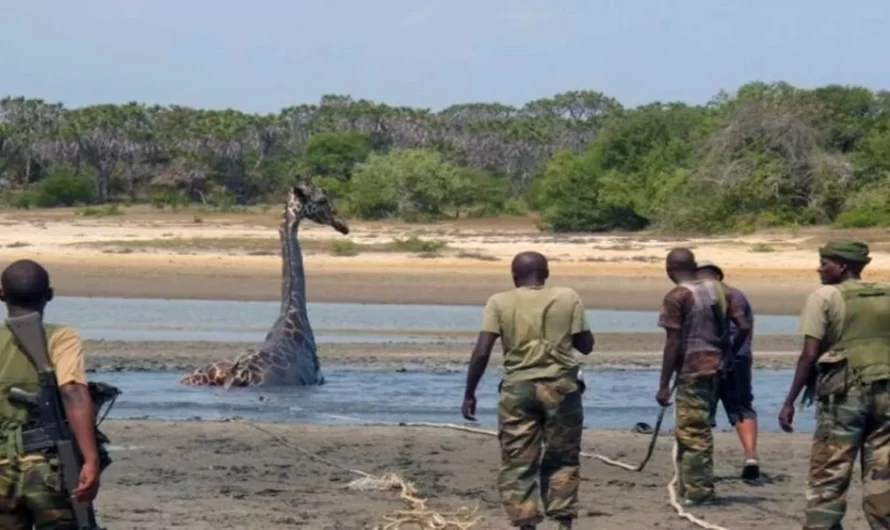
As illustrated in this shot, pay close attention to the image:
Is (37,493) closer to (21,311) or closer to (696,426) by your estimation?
(21,311)

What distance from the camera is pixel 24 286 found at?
643 cm

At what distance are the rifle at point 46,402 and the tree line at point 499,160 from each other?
120 feet

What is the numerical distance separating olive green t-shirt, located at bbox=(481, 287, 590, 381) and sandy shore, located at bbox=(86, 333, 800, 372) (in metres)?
11.1

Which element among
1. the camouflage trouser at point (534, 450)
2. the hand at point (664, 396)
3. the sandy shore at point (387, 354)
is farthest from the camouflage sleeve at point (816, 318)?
the sandy shore at point (387, 354)

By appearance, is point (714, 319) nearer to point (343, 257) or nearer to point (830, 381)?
point (830, 381)

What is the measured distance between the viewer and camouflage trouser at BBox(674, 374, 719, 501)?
10.0 meters

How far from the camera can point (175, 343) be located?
22422 mm

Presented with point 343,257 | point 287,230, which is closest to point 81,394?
point 287,230

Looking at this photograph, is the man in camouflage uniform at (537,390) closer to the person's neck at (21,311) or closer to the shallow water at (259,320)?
the person's neck at (21,311)

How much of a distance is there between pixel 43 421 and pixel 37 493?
29 cm

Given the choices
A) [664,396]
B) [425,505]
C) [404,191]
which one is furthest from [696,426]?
[404,191]

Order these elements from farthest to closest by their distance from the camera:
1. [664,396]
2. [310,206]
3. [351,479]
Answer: [310,206], [351,479], [664,396]

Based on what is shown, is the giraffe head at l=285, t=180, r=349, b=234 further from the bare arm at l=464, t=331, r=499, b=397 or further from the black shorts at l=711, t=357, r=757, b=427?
the bare arm at l=464, t=331, r=499, b=397

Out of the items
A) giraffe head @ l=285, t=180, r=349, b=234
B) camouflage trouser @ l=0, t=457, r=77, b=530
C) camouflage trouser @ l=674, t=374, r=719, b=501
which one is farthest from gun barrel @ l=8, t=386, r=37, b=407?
giraffe head @ l=285, t=180, r=349, b=234
